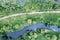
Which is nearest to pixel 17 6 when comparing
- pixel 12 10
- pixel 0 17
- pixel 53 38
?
pixel 12 10

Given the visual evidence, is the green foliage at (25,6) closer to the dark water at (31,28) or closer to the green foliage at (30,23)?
the green foliage at (30,23)

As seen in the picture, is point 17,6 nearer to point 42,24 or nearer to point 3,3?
point 3,3

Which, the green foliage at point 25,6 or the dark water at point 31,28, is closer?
the dark water at point 31,28

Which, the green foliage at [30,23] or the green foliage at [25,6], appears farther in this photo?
the green foliage at [25,6]

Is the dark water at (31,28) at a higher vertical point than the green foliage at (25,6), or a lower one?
lower

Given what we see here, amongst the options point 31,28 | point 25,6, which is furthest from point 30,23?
point 25,6

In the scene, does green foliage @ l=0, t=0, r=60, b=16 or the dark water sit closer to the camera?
the dark water

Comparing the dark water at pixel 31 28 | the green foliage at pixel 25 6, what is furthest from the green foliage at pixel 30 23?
the green foliage at pixel 25 6

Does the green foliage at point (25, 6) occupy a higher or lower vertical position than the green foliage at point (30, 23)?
higher

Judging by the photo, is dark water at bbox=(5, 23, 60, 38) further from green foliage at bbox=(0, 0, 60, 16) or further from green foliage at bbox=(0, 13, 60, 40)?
green foliage at bbox=(0, 0, 60, 16)

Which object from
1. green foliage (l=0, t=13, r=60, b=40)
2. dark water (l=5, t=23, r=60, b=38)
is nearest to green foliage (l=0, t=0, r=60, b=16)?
green foliage (l=0, t=13, r=60, b=40)

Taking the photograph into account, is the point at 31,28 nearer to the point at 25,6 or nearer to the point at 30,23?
the point at 30,23
